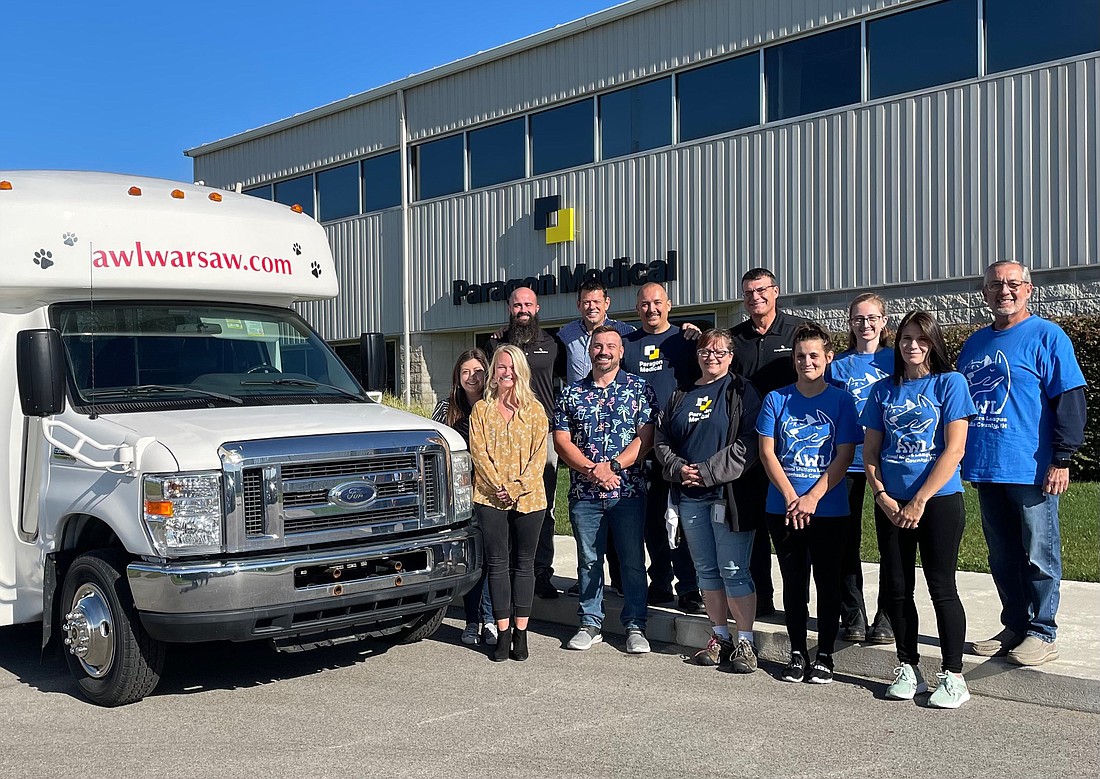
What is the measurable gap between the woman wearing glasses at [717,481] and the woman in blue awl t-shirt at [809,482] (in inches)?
10.1

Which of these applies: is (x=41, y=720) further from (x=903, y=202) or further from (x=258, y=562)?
(x=903, y=202)

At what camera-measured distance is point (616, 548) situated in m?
6.91

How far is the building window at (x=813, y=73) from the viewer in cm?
1570

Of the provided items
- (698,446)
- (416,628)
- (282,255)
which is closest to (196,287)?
(282,255)

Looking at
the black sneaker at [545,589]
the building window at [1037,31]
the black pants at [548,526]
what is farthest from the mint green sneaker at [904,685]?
the building window at [1037,31]

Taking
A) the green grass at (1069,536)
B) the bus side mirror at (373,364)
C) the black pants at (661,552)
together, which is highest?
the bus side mirror at (373,364)

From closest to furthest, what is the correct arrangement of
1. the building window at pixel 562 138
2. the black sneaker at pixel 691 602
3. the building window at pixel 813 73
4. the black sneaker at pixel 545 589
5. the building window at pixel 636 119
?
the black sneaker at pixel 691 602
the black sneaker at pixel 545 589
the building window at pixel 813 73
the building window at pixel 636 119
the building window at pixel 562 138

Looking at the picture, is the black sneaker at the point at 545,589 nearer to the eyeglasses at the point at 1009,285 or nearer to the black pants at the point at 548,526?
the black pants at the point at 548,526

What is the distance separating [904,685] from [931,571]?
0.63 metres

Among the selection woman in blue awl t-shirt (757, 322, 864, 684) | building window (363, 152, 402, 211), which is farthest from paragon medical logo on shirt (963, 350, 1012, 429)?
building window (363, 152, 402, 211)

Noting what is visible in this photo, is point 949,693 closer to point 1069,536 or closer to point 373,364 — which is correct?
point 373,364

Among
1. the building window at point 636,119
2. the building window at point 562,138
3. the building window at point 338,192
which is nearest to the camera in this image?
the building window at point 636,119

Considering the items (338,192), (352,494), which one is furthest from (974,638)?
(338,192)

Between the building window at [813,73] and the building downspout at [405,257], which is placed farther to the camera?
the building downspout at [405,257]
